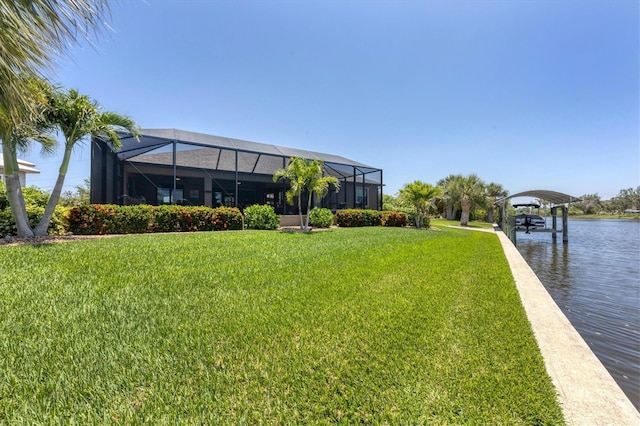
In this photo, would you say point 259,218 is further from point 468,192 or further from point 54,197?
point 468,192

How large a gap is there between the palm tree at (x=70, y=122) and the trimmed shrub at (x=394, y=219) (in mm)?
14525

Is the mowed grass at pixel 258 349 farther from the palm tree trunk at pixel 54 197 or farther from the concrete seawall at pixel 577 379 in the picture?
the palm tree trunk at pixel 54 197

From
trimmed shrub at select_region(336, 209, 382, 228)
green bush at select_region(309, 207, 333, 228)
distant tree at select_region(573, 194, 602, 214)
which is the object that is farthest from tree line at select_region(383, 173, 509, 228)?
distant tree at select_region(573, 194, 602, 214)

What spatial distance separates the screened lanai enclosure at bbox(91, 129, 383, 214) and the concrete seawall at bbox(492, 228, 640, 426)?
12407 mm

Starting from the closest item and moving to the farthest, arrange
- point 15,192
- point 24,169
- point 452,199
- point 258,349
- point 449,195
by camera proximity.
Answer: point 258,349, point 15,192, point 24,169, point 452,199, point 449,195

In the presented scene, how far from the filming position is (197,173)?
18.1 meters

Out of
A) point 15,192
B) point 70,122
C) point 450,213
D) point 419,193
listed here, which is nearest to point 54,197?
point 15,192

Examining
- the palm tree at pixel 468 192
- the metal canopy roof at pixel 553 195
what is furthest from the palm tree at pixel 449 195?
the metal canopy roof at pixel 553 195

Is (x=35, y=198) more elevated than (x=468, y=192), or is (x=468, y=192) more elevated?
(x=468, y=192)

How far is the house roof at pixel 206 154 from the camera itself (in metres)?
13.1

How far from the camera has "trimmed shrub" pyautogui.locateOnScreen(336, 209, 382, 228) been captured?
16125mm

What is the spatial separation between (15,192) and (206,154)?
1065 centimetres

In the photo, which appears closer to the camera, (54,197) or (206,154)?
(54,197)

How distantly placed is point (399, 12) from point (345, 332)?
10.1 m
